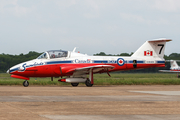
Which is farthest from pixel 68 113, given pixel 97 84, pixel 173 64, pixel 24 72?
pixel 173 64

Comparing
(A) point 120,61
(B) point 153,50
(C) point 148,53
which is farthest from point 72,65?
(B) point 153,50

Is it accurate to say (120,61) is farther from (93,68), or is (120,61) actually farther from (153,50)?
(153,50)

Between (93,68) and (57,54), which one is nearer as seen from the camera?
(93,68)

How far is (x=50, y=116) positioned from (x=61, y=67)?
626 inches

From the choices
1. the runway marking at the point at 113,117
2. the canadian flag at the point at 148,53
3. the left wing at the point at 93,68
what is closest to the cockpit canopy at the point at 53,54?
the left wing at the point at 93,68

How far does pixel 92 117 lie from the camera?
7934 mm

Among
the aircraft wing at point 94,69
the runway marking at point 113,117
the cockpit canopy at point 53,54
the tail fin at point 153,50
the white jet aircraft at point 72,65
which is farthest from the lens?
the tail fin at point 153,50

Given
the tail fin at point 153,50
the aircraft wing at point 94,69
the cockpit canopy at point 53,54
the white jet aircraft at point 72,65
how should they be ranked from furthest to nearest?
the tail fin at point 153,50, the cockpit canopy at point 53,54, the white jet aircraft at point 72,65, the aircraft wing at point 94,69

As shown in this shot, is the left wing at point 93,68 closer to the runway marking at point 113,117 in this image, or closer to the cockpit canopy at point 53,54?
the cockpit canopy at point 53,54

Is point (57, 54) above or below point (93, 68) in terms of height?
above

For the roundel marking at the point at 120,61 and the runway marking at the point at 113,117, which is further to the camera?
the roundel marking at the point at 120,61

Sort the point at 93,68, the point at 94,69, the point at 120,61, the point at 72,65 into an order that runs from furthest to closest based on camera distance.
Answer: the point at 120,61
the point at 72,65
the point at 94,69
the point at 93,68

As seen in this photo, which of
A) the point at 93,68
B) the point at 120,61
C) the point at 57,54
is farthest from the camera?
the point at 120,61

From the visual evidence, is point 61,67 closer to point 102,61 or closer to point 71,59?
point 71,59
